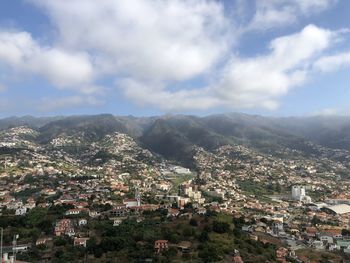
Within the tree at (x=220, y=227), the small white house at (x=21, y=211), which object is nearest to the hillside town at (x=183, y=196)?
the small white house at (x=21, y=211)

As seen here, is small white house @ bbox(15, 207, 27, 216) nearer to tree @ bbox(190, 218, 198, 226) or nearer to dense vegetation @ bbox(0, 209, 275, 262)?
dense vegetation @ bbox(0, 209, 275, 262)

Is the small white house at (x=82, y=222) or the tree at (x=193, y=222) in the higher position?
the tree at (x=193, y=222)

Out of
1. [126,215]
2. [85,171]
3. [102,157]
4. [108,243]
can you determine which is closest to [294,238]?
[126,215]

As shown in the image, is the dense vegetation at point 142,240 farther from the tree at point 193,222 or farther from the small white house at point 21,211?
the small white house at point 21,211

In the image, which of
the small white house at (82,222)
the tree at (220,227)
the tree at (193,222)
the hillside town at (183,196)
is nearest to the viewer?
the tree at (220,227)

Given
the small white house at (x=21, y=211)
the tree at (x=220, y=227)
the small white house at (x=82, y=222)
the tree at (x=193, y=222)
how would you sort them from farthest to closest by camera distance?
the small white house at (x=21, y=211), the small white house at (x=82, y=222), the tree at (x=193, y=222), the tree at (x=220, y=227)

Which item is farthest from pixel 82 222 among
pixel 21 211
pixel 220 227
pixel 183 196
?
pixel 183 196

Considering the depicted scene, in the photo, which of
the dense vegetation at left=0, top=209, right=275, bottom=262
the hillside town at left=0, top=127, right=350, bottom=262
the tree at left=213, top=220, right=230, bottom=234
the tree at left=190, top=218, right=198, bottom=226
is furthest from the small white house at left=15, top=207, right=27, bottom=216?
the tree at left=213, top=220, right=230, bottom=234

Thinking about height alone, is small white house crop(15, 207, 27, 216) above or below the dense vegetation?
above

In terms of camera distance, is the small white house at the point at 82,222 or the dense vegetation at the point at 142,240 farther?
the small white house at the point at 82,222

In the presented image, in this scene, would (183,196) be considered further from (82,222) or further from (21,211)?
(82,222)

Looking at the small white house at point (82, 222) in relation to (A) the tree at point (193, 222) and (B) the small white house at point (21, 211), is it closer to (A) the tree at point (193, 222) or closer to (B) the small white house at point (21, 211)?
(B) the small white house at point (21, 211)

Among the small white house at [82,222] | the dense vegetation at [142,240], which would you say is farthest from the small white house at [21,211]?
the small white house at [82,222]

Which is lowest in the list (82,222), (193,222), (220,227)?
(82,222)
